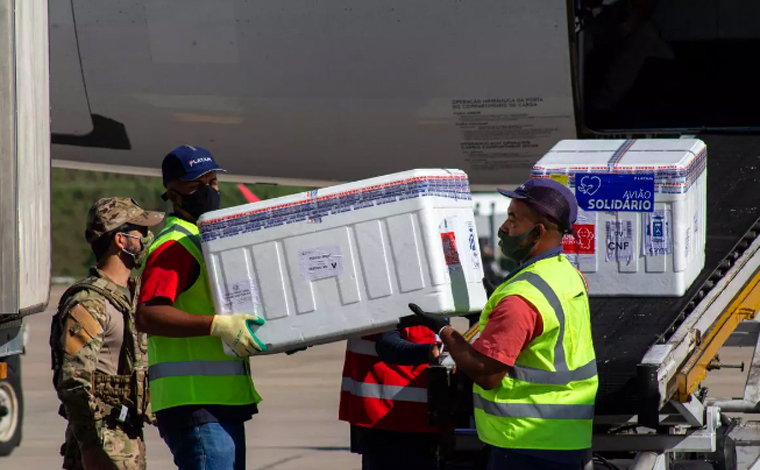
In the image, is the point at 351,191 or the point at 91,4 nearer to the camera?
the point at 351,191

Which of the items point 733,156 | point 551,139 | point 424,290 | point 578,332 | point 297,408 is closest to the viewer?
point 578,332

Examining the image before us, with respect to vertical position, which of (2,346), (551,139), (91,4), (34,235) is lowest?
(2,346)

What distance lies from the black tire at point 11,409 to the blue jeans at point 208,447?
4.86m

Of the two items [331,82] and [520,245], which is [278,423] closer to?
[331,82]

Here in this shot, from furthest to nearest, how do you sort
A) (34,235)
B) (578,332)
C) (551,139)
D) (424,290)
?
1. (551,139)
2. (34,235)
3. (424,290)
4. (578,332)

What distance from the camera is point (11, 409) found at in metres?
9.59

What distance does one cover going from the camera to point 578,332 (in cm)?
450

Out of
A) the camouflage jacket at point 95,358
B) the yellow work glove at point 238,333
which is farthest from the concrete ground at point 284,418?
the yellow work glove at point 238,333

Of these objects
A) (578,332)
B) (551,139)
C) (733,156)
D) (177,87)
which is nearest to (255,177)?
(177,87)

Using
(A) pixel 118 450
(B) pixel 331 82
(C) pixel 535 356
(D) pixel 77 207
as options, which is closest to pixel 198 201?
(A) pixel 118 450

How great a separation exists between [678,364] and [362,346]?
144cm

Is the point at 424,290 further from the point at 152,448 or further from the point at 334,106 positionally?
the point at 152,448

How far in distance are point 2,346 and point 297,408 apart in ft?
21.1

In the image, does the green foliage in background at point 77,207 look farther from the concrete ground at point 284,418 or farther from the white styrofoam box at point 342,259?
the white styrofoam box at point 342,259
